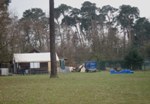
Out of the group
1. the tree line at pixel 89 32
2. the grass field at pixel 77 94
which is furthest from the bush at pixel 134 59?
the grass field at pixel 77 94

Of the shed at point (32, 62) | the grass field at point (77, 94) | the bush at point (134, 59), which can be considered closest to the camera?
the grass field at point (77, 94)

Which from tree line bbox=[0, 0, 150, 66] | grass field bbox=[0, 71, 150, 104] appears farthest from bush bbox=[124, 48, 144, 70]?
grass field bbox=[0, 71, 150, 104]

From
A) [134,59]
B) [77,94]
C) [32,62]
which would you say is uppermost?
[134,59]

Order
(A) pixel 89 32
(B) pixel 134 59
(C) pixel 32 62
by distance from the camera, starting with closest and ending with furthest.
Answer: (B) pixel 134 59 → (C) pixel 32 62 → (A) pixel 89 32

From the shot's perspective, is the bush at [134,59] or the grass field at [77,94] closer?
the grass field at [77,94]

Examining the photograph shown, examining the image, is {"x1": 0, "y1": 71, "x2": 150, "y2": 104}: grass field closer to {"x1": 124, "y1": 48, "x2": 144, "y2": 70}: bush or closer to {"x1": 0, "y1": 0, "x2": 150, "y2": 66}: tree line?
{"x1": 124, "y1": 48, "x2": 144, "y2": 70}: bush

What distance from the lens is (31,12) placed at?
94688 mm

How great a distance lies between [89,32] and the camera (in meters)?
90.8

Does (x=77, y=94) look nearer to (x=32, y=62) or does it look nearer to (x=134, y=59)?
(x=134, y=59)

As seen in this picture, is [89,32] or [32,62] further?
[89,32]

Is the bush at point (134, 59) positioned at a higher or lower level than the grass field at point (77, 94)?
higher

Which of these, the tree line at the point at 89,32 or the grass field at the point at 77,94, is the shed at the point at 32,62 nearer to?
the tree line at the point at 89,32

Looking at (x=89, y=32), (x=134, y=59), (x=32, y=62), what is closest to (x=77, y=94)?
(x=134, y=59)

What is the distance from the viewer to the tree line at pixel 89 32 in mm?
83500
